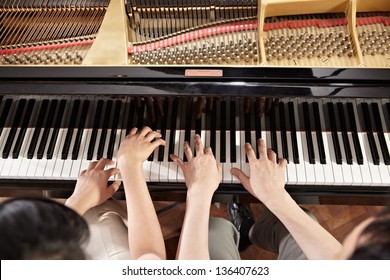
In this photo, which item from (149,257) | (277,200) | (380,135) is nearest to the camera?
(149,257)

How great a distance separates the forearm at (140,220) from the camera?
1812 mm

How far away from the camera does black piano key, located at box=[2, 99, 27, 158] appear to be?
2135 mm

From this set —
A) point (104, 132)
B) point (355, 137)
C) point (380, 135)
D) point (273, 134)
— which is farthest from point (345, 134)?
point (104, 132)

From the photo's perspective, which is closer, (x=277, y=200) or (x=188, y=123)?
(x=277, y=200)

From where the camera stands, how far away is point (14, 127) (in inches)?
87.3

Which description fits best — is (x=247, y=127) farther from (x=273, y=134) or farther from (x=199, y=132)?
(x=199, y=132)

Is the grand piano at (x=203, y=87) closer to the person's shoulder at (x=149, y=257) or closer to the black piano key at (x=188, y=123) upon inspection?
the black piano key at (x=188, y=123)

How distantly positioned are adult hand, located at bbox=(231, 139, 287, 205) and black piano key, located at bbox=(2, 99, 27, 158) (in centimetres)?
124

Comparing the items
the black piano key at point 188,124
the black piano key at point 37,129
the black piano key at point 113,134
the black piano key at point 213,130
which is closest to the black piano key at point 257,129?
the black piano key at point 213,130

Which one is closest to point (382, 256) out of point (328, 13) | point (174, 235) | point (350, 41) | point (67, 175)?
point (350, 41)

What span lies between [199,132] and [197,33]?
0.55 m

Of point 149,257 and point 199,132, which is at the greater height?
point 199,132

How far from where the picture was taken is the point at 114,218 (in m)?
2.17

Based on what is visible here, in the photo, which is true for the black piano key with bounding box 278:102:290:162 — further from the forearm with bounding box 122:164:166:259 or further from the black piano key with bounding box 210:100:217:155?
the forearm with bounding box 122:164:166:259
